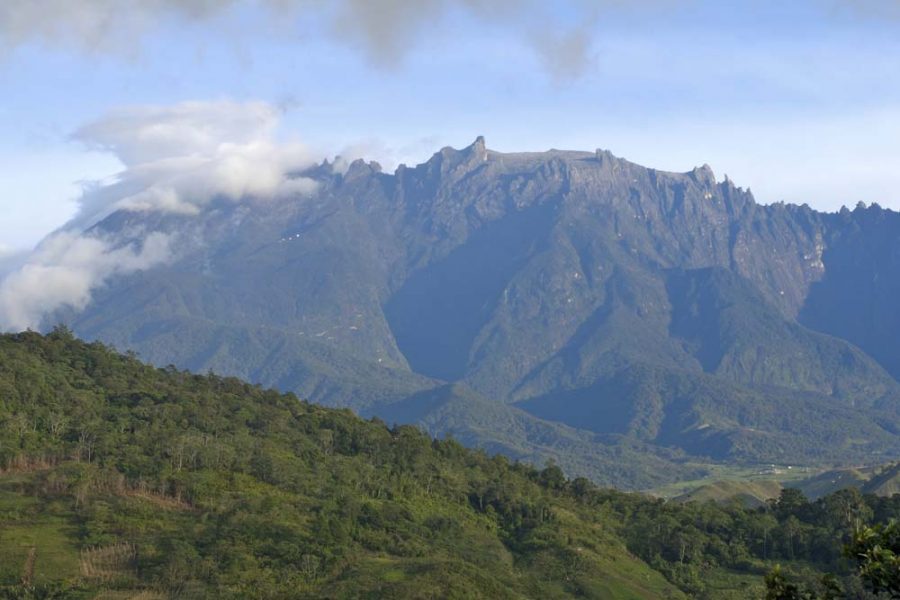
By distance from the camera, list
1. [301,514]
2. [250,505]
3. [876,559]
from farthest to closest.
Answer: [301,514], [250,505], [876,559]

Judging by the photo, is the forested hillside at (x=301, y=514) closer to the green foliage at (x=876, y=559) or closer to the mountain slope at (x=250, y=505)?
the mountain slope at (x=250, y=505)

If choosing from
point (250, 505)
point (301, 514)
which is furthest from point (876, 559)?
point (301, 514)

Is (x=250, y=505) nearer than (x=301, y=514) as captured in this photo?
Yes

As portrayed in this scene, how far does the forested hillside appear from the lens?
89812 millimetres

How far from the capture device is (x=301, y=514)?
103 m

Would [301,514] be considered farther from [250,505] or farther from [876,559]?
[876,559]

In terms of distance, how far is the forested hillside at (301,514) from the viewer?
89.8 meters

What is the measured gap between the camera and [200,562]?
Result: 89.8 m

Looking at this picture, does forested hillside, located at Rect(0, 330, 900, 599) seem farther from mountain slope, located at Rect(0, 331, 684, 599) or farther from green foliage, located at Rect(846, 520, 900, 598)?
green foliage, located at Rect(846, 520, 900, 598)

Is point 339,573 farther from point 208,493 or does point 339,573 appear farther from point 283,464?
point 283,464

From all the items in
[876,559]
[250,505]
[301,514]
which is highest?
[876,559]

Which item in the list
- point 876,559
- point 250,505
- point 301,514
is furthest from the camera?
point 301,514

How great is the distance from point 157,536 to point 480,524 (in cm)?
3283

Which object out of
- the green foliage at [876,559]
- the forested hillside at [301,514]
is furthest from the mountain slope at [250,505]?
the green foliage at [876,559]
